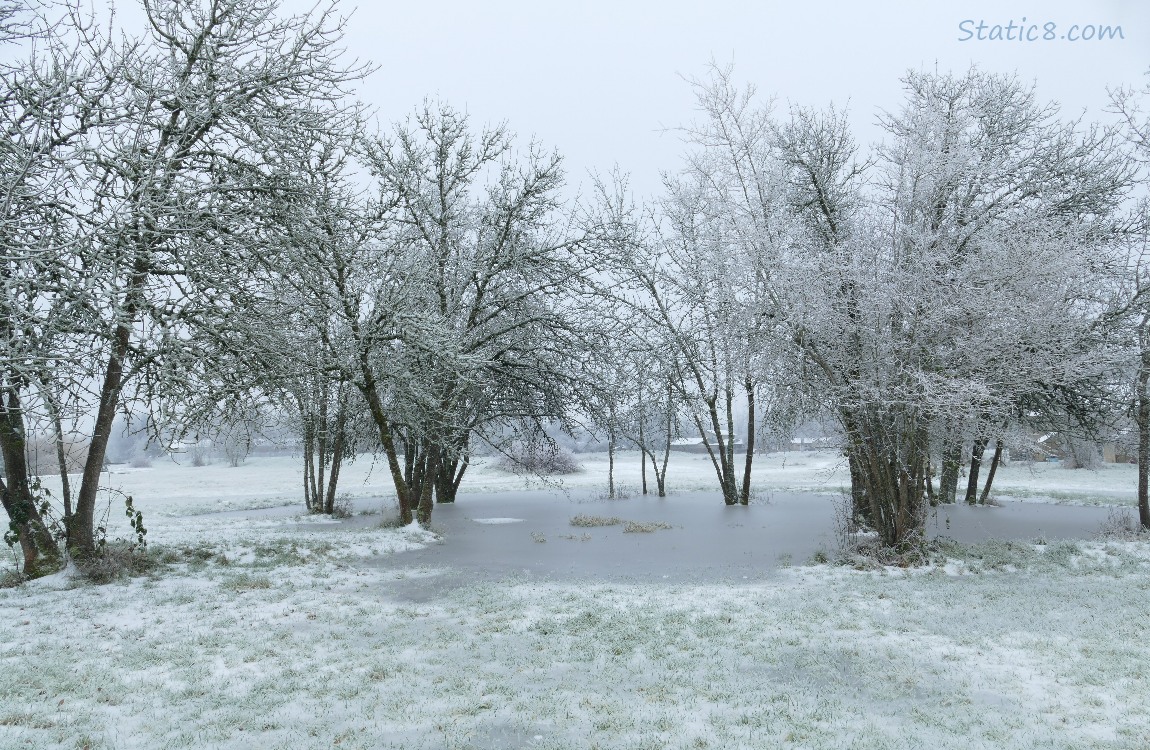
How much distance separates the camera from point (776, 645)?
6.49 meters

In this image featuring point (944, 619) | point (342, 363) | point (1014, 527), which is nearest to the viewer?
point (944, 619)

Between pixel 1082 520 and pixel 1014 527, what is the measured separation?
2.47 metres

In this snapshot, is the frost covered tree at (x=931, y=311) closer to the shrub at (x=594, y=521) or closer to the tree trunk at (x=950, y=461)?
the tree trunk at (x=950, y=461)

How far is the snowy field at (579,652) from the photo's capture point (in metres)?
4.66

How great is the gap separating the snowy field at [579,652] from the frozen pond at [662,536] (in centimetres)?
14

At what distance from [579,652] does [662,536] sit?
8859mm

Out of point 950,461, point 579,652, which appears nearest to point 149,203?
point 579,652

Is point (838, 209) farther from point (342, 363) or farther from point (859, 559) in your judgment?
point (342, 363)

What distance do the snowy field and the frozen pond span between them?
0.47 feet

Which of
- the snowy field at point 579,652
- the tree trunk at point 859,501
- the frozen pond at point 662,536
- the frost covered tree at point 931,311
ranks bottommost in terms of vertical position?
the frozen pond at point 662,536

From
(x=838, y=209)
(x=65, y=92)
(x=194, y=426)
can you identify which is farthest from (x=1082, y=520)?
(x=65, y=92)

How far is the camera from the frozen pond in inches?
424

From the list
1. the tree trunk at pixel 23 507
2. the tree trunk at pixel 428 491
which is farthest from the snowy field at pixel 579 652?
the tree trunk at pixel 428 491

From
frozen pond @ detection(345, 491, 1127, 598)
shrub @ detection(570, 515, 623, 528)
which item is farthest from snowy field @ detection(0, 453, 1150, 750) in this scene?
shrub @ detection(570, 515, 623, 528)
